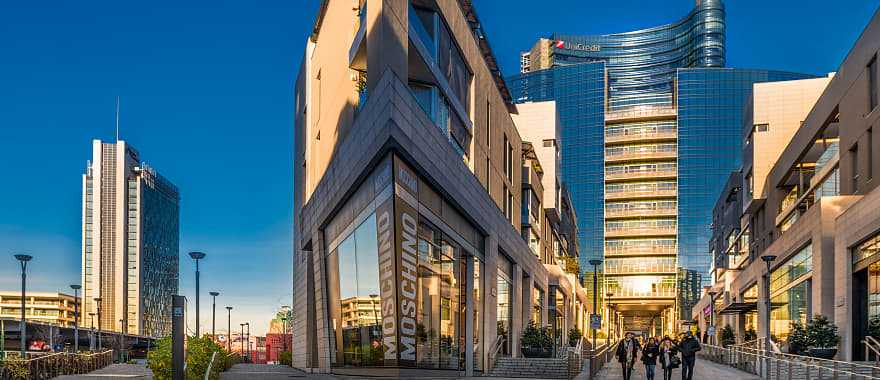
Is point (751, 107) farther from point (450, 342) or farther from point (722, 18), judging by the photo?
point (722, 18)

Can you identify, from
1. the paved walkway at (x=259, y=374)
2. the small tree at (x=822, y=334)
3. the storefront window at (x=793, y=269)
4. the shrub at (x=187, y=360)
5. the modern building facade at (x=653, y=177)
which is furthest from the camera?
the modern building facade at (x=653, y=177)

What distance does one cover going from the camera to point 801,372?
1043 inches

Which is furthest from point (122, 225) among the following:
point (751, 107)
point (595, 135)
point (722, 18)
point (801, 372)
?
point (801, 372)

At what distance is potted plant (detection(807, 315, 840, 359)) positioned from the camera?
33.8m

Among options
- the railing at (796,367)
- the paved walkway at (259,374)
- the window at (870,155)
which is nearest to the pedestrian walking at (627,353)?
the railing at (796,367)

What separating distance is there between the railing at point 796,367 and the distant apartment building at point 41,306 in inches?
6069

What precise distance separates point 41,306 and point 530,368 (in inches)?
6053

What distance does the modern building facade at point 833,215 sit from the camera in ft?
112

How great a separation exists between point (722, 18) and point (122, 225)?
145627 mm

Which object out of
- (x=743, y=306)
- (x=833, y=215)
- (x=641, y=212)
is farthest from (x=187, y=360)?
(x=641, y=212)

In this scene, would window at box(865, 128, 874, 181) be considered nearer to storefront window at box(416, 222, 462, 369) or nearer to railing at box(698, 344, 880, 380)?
railing at box(698, 344, 880, 380)

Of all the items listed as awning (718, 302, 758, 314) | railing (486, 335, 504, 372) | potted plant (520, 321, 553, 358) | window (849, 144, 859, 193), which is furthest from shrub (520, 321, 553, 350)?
awning (718, 302, 758, 314)

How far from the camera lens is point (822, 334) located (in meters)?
34.5

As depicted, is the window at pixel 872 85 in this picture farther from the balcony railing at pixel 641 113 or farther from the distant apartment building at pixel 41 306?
the distant apartment building at pixel 41 306
